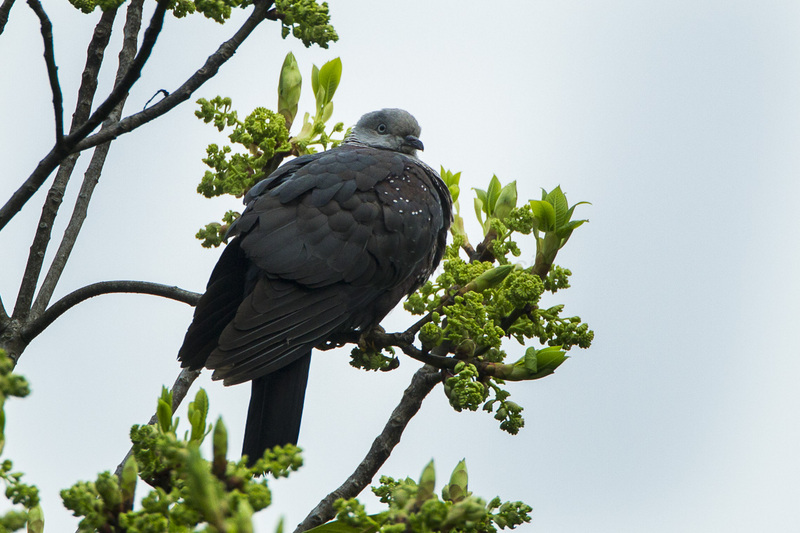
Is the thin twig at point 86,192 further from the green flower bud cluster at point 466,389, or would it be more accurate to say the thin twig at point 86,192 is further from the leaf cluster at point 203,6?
the green flower bud cluster at point 466,389

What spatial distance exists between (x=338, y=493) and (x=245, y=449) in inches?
21.7

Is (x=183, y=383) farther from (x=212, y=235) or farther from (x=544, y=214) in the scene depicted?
(x=544, y=214)

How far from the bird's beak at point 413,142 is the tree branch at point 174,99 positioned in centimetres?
279

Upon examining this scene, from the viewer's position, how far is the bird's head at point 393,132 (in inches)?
227

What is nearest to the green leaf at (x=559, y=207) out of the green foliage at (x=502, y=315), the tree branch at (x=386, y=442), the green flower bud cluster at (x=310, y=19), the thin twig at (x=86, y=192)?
the green foliage at (x=502, y=315)

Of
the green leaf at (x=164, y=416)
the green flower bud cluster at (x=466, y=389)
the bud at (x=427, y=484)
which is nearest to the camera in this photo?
the bud at (x=427, y=484)

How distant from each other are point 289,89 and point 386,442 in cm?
171

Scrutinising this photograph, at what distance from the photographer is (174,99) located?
2803mm

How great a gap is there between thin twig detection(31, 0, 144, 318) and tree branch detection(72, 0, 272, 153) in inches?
35.6

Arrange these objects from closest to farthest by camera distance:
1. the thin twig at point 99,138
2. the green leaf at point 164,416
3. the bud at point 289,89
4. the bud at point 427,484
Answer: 1. the bud at point 427,484
2. the green leaf at point 164,416
3. the thin twig at point 99,138
4. the bud at point 289,89

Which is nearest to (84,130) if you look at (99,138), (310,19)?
(99,138)

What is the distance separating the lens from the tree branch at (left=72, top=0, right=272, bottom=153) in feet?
9.18

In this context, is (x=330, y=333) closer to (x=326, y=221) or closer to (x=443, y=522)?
(x=326, y=221)

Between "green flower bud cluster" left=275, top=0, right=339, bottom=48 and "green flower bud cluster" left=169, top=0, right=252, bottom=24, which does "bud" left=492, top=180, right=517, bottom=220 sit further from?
"green flower bud cluster" left=169, top=0, right=252, bottom=24
